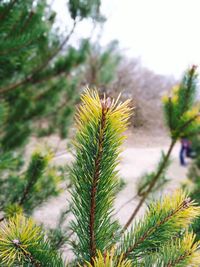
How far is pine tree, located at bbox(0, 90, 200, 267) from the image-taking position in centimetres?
53

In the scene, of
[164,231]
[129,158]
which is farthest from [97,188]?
[129,158]

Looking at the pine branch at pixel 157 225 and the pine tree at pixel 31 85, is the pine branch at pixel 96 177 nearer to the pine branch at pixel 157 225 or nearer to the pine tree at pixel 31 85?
the pine branch at pixel 157 225

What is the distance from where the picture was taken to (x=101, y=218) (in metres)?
0.63

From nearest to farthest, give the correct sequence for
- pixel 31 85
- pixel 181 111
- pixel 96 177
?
pixel 96 177
pixel 181 111
pixel 31 85

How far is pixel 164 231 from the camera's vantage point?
65 cm

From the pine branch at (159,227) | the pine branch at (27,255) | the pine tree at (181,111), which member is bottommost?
the pine branch at (27,255)

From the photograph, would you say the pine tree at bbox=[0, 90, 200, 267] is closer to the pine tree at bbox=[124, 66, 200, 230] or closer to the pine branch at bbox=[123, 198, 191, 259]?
the pine branch at bbox=[123, 198, 191, 259]

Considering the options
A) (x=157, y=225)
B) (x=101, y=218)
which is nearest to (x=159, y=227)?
(x=157, y=225)

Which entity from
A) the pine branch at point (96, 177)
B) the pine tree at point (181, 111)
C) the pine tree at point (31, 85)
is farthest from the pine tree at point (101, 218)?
the pine tree at point (181, 111)

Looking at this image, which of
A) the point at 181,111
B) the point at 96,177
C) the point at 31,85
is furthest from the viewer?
the point at 31,85

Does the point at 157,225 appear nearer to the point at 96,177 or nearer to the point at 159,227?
the point at 159,227

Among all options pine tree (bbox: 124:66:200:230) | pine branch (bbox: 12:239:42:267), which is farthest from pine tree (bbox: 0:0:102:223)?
pine branch (bbox: 12:239:42:267)

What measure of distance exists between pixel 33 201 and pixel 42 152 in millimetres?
405

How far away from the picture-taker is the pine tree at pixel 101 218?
1.75 feet
